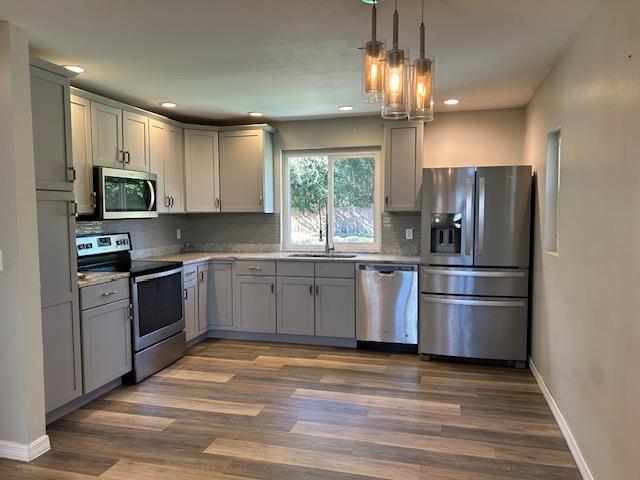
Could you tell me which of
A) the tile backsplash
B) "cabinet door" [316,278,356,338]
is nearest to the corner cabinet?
the tile backsplash

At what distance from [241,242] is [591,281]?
3911 mm

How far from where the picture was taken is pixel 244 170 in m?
5.11

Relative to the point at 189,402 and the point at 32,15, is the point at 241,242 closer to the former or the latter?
the point at 189,402

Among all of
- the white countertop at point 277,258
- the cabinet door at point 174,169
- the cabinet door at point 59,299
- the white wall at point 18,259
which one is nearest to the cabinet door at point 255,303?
the white countertop at point 277,258

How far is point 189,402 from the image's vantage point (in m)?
3.36

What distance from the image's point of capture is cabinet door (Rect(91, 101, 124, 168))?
146 inches

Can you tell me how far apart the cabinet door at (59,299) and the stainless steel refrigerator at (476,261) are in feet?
9.26

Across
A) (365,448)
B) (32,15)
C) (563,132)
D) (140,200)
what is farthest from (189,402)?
(563,132)

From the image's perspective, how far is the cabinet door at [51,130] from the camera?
109 inches

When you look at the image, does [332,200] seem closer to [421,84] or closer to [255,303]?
[255,303]

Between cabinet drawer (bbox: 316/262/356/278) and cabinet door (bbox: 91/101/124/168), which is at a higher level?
cabinet door (bbox: 91/101/124/168)

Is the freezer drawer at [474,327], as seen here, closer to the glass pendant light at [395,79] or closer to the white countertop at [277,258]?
the white countertop at [277,258]

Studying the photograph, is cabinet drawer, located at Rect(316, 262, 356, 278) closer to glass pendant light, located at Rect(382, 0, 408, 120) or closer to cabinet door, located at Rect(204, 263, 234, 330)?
cabinet door, located at Rect(204, 263, 234, 330)

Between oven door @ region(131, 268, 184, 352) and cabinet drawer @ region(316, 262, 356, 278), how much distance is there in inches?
52.7
